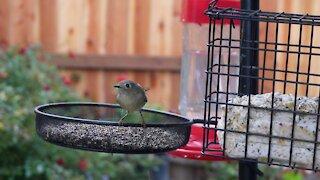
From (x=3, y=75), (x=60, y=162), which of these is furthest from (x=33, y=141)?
(x=3, y=75)

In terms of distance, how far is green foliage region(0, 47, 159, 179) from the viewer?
4609 mm

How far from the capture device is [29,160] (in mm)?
4676

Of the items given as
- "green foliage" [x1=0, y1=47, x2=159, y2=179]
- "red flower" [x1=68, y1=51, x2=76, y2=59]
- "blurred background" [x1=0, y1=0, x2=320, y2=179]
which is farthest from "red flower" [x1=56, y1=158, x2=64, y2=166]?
"red flower" [x1=68, y1=51, x2=76, y2=59]

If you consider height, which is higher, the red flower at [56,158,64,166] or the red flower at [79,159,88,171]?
the red flower at [56,158,64,166]

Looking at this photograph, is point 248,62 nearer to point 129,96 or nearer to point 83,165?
point 129,96

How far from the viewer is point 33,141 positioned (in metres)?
4.75

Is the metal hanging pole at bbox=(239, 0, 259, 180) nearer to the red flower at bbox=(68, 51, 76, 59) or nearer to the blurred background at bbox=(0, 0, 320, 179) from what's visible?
the blurred background at bbox=(0, 0, 320, 179)

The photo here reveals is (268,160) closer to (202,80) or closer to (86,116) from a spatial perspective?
(86,116)

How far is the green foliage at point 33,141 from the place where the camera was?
4609mm

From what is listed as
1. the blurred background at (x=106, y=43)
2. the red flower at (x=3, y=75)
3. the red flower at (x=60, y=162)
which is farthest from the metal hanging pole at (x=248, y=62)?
the blurred background at (x=106, y=43)

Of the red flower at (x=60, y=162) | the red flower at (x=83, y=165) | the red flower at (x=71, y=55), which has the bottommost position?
the red flower at (x=83, y=165)

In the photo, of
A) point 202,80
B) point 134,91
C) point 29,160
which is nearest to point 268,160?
point 134,91

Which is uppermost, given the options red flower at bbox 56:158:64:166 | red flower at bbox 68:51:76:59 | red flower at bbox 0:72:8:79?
red flower at bbox 68:51:76:59

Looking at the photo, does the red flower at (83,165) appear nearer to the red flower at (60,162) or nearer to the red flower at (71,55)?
the red flower at (60,162)
